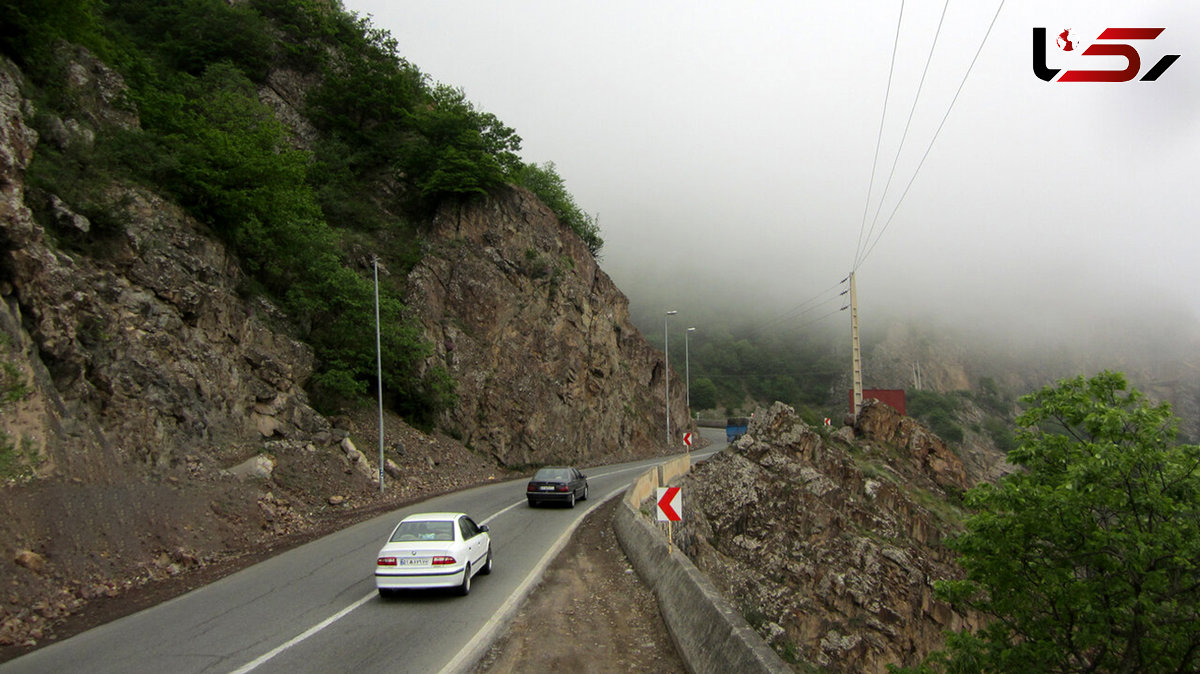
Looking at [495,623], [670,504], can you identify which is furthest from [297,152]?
[495,623]

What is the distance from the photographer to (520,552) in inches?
632

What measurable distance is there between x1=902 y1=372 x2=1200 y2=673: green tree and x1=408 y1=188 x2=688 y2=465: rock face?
29.6m

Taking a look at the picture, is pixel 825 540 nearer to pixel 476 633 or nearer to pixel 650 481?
pixel 650 481

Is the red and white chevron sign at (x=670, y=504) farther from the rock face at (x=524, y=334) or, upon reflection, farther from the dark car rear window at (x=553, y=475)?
the rock face at (x=524, y=334)

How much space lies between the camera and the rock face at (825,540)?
2159cm

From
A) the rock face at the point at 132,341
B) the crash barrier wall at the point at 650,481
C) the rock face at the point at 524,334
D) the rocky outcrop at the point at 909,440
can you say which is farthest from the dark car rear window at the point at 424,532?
the rocky outcrop at the point at 909,440

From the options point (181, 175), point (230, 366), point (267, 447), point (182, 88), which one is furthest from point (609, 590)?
point (182, 88)

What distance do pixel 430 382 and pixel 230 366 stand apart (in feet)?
39.1

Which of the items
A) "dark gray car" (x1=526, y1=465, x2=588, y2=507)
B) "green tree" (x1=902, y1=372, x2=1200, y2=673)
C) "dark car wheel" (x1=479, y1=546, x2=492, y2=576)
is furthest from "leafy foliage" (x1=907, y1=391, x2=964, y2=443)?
"dark car wheel" (x1=479, y1=546, x2=492, y2=576)

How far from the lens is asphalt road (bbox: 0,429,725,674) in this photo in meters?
8.07

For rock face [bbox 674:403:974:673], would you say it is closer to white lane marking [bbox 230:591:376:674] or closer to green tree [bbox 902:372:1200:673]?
green tree [bbox 902:372:1200:673]

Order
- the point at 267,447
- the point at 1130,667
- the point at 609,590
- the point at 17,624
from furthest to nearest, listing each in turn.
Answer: the point at 267,447 → the point at 609,590 → the point at 17,624 → the point at 1130,667

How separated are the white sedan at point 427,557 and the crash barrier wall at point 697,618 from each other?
3.31 m

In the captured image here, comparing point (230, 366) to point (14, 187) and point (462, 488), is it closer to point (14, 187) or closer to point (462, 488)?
point (14, 187)
